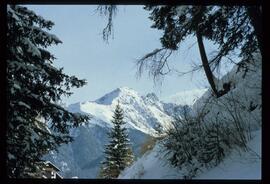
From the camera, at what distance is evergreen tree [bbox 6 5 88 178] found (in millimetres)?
7641

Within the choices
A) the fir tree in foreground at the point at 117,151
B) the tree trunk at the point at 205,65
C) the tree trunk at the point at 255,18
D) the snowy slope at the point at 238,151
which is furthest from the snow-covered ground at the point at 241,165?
the fir tree in foreground at the point at 117,151

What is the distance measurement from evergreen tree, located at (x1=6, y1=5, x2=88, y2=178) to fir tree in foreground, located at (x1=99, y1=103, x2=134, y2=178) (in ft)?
54.3

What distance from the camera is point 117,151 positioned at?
94.0ft

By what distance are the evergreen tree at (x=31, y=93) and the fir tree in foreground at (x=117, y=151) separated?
54.3ft

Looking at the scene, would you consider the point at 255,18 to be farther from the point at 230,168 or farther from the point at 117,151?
the point at 117,151

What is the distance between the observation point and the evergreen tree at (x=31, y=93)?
7641 mm

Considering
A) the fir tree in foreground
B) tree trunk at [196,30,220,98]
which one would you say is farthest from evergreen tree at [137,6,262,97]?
the fir tree in foreground

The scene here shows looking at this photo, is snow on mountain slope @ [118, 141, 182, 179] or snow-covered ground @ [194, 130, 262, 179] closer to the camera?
snow-covered ground @ [194, 130, 262, 179]

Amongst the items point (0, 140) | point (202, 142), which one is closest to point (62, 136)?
point (202, 142)

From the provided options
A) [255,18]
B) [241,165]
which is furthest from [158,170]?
[255,18]

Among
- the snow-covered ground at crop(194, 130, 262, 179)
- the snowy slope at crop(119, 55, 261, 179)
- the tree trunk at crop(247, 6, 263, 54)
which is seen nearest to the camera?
the snow-covered ground at crop(194, 130, 262, 179)

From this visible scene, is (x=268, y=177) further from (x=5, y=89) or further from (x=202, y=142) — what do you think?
(x=202, y=142)

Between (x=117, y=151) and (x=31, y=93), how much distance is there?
2069 centimetres

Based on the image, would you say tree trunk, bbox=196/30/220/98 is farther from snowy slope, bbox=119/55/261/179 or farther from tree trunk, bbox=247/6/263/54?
tree trunk, bbox=247/6/263/54
